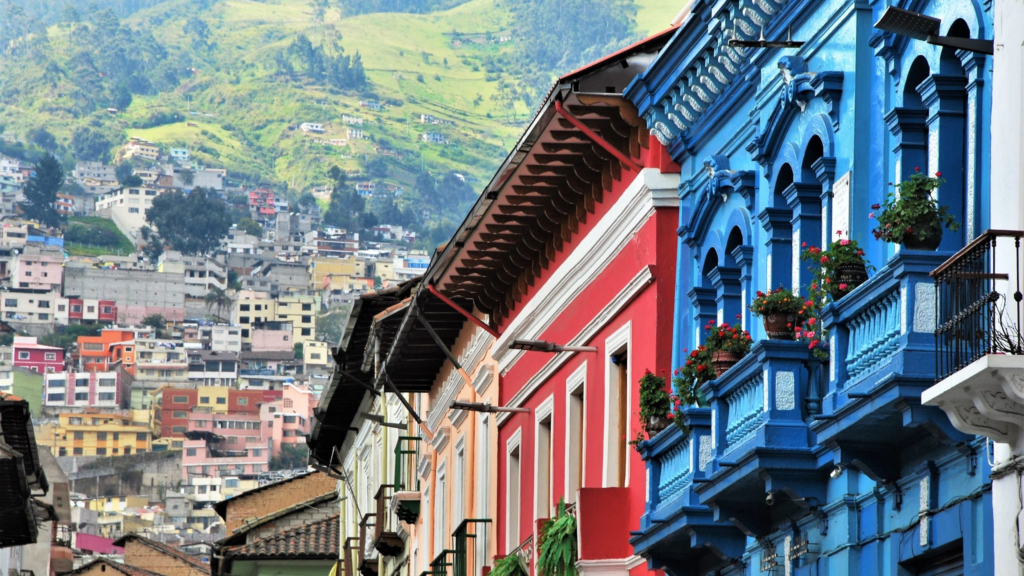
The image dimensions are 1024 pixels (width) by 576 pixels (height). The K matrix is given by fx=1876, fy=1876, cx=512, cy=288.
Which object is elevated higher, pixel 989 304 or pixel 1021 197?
pixel 1021 197

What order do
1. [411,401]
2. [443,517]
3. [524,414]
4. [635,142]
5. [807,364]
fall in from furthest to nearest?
[411,401] → [443,517] → [524,414] → [635,142] → [807,364]

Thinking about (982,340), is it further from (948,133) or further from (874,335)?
(948,133)

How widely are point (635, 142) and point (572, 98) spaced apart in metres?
0.96

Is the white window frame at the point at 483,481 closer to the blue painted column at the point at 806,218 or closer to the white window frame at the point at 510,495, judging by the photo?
the white window frame at the point at 510,495

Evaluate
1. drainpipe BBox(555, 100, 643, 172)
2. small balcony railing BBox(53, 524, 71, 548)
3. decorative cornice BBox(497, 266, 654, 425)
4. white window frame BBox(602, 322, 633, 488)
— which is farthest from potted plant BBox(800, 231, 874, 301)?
small balcony railing BBox(53, 524, 71, 548)

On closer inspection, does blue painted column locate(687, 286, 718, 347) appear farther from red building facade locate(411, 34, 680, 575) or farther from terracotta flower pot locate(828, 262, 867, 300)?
terracotta flower pot locate(828, 262, 867, 300)

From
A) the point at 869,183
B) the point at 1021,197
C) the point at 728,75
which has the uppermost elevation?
the point at 728,75

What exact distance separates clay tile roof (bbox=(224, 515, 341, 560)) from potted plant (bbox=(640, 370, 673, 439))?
39361mm

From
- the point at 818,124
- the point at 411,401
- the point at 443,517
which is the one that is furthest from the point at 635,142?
the point at 411,401

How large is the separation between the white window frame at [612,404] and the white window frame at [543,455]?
3.10m

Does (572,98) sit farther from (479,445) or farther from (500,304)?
(479,445)

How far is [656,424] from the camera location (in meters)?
17.9

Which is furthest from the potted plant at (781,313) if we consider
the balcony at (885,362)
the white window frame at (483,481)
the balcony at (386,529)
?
the balcony at (386,529)

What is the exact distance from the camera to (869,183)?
44.4ft
